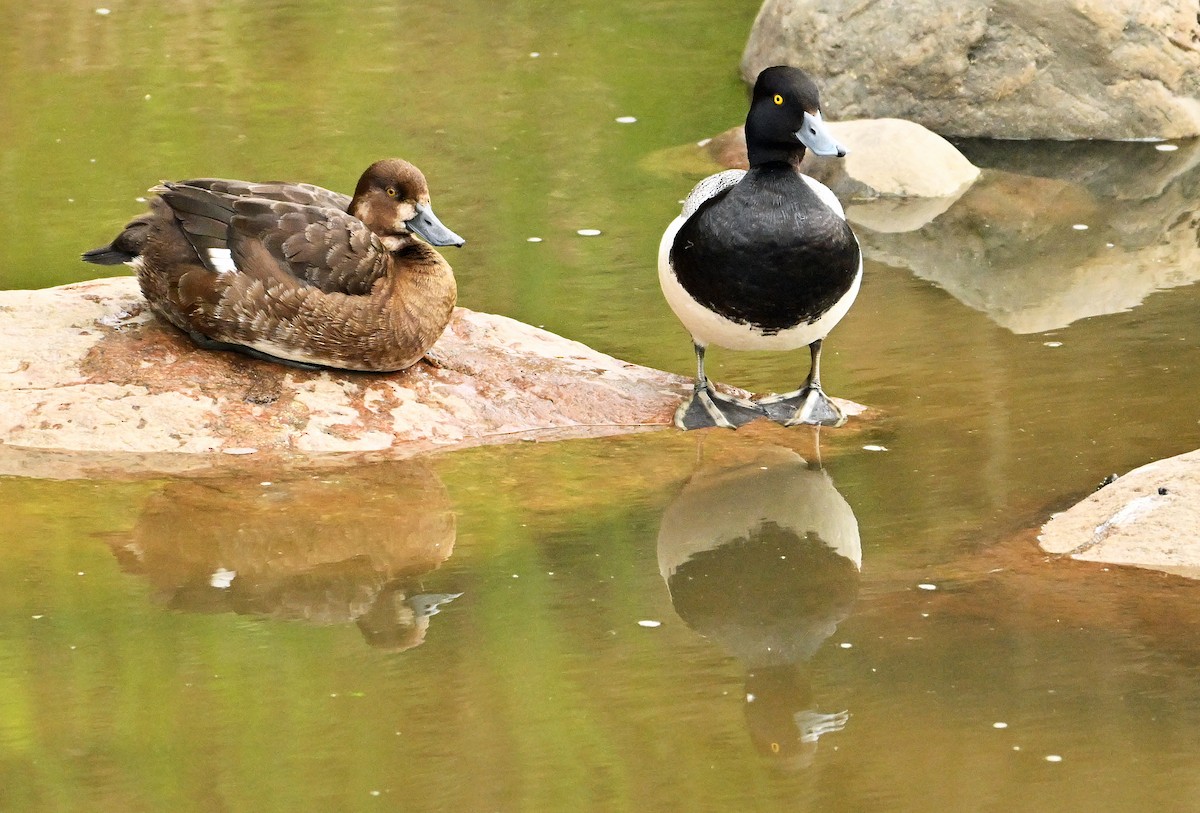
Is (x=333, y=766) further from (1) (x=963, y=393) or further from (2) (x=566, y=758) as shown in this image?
(1) (x=963, y=393)

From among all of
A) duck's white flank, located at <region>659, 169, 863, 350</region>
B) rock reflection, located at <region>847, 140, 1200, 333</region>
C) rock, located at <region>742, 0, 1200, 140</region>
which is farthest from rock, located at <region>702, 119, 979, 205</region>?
duck's white flank, located at <region>659, 169, 863, 350</region>

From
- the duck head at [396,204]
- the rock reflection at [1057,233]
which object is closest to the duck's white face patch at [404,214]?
the duck head at [396,204]

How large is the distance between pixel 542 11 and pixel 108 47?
11.7ft

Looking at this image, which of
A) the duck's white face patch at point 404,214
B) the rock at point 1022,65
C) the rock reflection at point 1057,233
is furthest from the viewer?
the rock at point 1022,65

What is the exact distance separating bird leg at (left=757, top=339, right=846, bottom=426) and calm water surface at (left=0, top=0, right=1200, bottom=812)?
0.30 ft

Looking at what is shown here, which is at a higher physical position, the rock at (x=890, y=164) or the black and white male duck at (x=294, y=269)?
the black and white male duck at (x=294, y=269)

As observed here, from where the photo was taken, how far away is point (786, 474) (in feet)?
20.4

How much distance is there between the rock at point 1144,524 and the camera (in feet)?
17.0

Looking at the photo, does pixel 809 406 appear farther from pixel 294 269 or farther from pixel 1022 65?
pixel 1022 65

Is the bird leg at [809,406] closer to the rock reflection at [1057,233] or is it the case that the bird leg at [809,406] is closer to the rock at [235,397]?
the rock at [235,397]

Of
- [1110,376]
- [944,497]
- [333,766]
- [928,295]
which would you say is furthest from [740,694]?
[928,295]

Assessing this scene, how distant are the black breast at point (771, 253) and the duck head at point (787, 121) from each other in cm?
9

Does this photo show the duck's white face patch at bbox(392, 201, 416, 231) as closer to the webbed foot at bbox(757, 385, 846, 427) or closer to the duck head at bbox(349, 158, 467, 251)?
the duck head at bbox(349, 158, 467, 251)

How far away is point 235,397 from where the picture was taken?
638 cm
